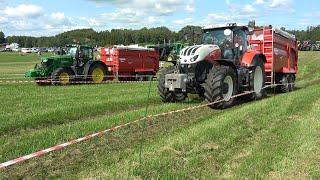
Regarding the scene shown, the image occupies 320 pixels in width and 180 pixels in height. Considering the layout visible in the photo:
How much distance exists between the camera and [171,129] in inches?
370

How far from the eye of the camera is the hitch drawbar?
12859 mm

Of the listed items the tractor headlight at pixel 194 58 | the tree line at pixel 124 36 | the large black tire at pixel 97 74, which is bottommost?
the large black tire at pixel 97 74

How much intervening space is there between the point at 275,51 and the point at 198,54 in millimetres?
5545

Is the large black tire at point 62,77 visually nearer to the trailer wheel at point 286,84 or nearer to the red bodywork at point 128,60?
the red bodywork at point 128,60

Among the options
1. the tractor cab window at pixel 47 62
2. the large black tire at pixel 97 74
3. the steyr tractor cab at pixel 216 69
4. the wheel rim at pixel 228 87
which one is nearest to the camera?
the steyr tractor cab at pixel 216 69

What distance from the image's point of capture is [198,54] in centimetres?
1288

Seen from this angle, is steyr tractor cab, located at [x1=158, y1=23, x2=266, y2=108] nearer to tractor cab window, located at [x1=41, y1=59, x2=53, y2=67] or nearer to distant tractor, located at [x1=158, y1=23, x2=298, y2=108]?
distant tractor, located at [x1=158, y1=23, x2=298, y2=108]

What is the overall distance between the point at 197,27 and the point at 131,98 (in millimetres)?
3000

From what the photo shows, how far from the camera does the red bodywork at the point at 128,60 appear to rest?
1032 inches

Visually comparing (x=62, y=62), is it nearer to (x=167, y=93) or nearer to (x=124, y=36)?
(x=167, y=93)

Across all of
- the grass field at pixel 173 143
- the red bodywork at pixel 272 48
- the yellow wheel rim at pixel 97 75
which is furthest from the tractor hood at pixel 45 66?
the grass field at pixel 173 143

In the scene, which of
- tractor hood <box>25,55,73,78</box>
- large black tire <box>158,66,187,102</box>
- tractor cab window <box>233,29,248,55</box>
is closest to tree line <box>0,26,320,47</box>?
tractor hood <box>25,55,73,78</box>

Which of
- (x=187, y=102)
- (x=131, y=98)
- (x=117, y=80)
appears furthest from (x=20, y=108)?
(x=117, y=80)

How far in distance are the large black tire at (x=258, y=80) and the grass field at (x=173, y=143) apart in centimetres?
198
